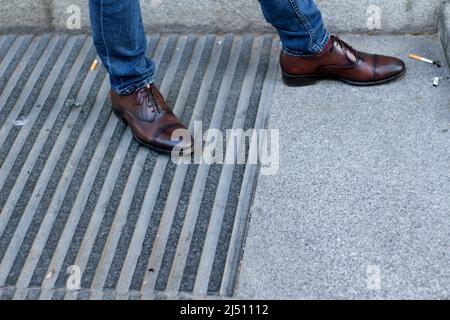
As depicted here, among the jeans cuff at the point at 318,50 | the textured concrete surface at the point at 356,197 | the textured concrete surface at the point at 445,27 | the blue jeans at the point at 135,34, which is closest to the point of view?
the textured concrete surface at the point at 356,197

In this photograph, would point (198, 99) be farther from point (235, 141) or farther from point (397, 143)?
point (397, 143)

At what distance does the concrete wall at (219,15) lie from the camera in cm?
269

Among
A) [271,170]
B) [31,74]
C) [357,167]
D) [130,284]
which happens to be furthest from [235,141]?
[31,74]

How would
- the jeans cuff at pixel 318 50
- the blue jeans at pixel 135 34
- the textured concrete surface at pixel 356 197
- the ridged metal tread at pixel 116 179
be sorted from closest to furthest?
1. the textured concrete surface at pixel 356 197
2. the ridged metal tread at pixel 116 179
3. the blue jeans at pixel 135 34
4. the jeans cuff at pixel 318 50

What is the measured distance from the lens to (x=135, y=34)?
2160mm

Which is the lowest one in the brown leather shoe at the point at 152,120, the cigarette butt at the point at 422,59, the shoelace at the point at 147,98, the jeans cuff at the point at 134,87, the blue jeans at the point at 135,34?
the cigarette butt at the point at 422,59

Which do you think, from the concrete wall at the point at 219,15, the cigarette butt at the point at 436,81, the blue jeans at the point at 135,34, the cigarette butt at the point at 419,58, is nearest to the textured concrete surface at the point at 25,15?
the concrete wall at the point at 219,15

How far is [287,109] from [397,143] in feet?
1.43

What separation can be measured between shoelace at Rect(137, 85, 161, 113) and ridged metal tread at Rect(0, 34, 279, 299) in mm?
147

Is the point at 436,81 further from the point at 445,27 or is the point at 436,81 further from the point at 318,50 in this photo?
the point at 318,50

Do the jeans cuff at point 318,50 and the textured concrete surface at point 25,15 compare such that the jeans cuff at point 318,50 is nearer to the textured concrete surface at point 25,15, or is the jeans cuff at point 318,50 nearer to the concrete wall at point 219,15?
the concrete wall at point 219,15

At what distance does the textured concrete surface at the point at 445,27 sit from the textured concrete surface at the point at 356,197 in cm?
11

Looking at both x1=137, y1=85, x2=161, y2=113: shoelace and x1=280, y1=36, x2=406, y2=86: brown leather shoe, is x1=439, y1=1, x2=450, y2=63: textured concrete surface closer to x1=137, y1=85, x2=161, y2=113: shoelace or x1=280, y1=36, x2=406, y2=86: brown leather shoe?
x1=280, y1=36, x2=406, y2=86: brown leather shoe

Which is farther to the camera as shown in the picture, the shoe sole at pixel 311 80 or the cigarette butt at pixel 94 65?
the cigarette butt at pixel 94 65
